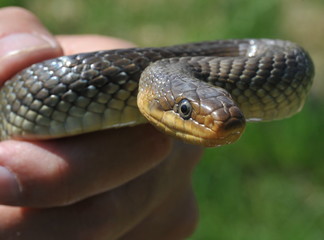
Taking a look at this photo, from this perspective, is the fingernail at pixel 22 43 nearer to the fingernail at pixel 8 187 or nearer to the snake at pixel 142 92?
the snake at pixel 142 92

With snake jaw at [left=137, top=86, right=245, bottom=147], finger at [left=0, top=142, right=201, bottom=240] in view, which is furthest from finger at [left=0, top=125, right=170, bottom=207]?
snake jaw at [left=137, top=86, right=245, bottom=147]

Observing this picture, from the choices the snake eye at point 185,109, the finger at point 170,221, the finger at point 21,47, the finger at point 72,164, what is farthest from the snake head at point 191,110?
the finger at point 170,221

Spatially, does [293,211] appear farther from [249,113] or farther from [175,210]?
[249,113]

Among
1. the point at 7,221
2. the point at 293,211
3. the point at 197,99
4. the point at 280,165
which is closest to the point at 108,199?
the point at 7,221

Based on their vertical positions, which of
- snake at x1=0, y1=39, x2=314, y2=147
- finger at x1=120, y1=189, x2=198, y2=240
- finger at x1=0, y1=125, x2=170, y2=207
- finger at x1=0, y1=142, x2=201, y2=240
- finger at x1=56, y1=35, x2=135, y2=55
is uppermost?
snake at x1=0, y1=39, x2=314, y2=147

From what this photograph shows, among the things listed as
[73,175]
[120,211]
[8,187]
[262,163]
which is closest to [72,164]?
[73,175]

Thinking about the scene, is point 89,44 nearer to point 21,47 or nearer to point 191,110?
point 21,47

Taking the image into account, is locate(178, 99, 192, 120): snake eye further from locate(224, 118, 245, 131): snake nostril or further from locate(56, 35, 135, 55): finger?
locate(56, 35, 135, 55): finger
